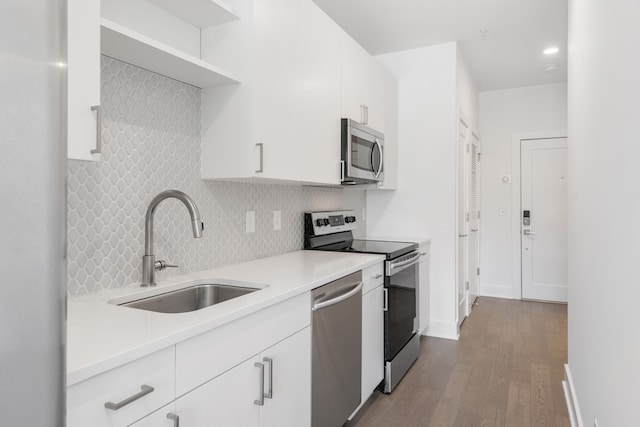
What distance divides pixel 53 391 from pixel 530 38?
411 cm

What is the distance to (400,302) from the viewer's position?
9.14 feet

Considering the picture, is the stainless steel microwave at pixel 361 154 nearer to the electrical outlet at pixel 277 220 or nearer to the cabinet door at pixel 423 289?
the electrical outlet at pixel 277 220

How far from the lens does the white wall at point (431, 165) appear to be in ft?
12.1

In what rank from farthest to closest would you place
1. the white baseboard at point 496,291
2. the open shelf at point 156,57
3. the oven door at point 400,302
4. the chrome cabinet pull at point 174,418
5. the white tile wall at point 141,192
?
the white baseboard at point 496,291, the oven door at point 400,302, the white tile wall at point 141,192, the open shelf at point 156,57, the chrome cabinet pull at point 174,418

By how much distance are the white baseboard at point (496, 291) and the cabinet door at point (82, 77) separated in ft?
16.9

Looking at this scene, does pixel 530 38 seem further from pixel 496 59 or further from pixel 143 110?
pixel 143 110

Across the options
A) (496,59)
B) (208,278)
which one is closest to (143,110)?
(208,278)

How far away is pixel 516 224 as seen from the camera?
5.21m

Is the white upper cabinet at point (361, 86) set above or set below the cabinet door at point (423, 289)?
above

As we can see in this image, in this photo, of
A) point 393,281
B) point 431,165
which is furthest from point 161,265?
point 431,165

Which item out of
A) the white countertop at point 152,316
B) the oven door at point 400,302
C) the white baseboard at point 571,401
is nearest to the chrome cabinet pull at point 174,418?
the white countertop at point 152,316

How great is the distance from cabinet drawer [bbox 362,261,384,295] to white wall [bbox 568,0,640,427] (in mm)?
1034

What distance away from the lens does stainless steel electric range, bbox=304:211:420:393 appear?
8.52 feet

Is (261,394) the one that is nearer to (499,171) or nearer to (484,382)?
(484,382)
